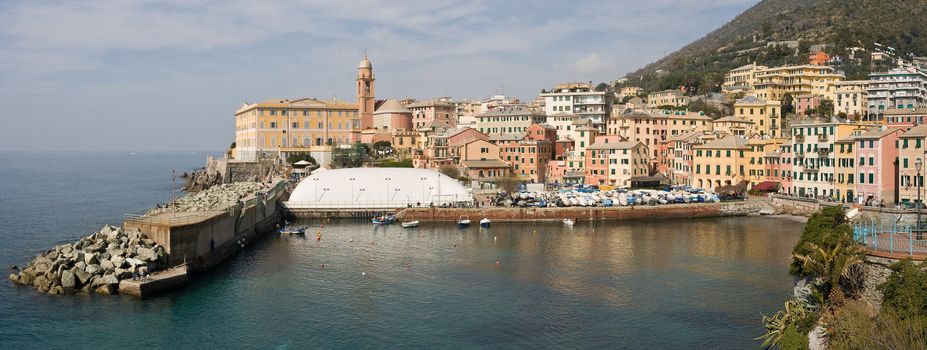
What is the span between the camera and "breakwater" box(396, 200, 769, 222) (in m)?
57.0

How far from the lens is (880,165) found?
50844 millimetres

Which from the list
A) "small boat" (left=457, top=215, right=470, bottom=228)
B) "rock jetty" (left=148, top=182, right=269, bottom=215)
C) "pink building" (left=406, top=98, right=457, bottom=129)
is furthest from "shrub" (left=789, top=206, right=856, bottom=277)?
"pink building" (left=406, top=98, right=457, bottom=129)

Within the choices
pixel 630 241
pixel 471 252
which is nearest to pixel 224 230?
pixel 471 252

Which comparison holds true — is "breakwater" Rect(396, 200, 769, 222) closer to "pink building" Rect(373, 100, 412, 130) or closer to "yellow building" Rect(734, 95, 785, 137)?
"yellow building" Rect(734, 95, 785, 137)

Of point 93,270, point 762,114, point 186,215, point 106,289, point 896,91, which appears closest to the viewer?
point 106,289

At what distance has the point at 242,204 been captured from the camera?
4609 cm

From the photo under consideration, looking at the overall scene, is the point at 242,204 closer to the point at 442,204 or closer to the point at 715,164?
the point at 442,204

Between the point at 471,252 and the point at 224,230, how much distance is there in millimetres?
14144

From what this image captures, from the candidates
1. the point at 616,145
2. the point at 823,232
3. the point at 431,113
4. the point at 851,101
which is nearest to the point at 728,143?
the point at 616,145

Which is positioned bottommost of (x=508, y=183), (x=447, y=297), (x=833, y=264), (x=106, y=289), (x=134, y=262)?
(x=447, y=297)

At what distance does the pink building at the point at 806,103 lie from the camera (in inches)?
3499

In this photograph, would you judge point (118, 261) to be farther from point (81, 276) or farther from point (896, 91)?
point (896, 91)

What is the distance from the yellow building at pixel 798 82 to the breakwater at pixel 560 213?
142 ft

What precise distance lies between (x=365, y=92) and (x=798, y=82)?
5868cm
